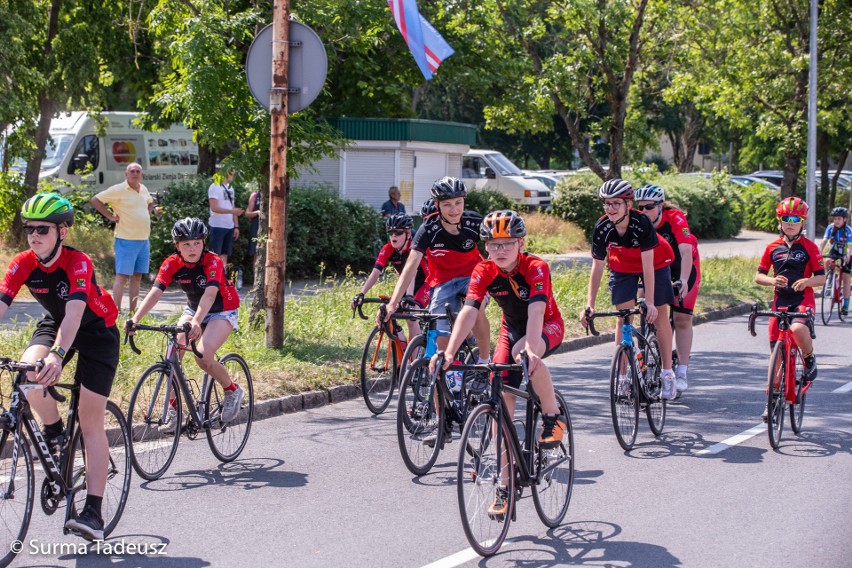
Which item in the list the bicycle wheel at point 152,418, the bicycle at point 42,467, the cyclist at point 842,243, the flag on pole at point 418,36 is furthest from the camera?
the cyclist at point 842,243

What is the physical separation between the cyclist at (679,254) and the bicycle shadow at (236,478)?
156 inches

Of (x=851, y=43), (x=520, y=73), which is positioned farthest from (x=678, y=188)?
(x=520, y=73)

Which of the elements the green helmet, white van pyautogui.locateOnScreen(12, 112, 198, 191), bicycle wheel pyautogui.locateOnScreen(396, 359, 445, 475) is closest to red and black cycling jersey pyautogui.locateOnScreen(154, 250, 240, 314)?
bicycle wheel pyautogui.locateOnScreen(396, 359, 445, 475)

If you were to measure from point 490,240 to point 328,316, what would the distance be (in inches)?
288

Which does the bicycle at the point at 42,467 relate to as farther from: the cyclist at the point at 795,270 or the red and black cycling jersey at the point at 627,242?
the cyclist at the point at 795,270

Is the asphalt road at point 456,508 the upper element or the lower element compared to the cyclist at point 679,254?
lower

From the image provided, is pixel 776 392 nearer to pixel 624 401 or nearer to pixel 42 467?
pixel 624 401

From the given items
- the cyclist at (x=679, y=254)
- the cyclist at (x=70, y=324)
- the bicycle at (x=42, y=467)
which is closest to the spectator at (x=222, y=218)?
the cyclist at (x=679, y=254)

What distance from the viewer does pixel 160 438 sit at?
7430 mm

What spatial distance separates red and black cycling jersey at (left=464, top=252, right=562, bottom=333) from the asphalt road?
1246 millimetres

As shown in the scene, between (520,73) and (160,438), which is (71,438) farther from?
(520,73)

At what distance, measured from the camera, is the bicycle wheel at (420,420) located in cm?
761

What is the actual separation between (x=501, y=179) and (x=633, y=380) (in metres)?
27.9

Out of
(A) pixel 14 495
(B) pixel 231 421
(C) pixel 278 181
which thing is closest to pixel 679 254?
(C) pixel 278 181
